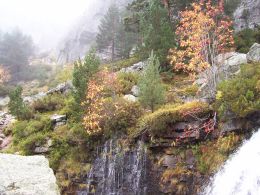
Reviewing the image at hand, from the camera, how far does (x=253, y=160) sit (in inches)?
553

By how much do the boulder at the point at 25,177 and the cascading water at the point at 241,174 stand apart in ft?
20.6

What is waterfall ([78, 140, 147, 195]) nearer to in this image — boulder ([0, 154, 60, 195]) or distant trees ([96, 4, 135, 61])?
boulder ([0, 154, 60, 195])

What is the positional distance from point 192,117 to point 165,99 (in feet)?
16.9

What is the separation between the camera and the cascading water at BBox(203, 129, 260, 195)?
13.4 m

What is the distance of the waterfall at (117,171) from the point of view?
18.9m

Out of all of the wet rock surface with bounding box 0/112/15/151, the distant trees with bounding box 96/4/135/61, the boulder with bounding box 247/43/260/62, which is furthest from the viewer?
the distant trees with bounding box 96/4/135/61

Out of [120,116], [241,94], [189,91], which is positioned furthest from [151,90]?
[241,94]

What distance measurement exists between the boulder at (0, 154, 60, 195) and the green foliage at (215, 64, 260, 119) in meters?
7.53

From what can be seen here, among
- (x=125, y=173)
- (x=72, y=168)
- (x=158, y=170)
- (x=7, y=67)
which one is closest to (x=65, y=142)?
(x=72, y=168)

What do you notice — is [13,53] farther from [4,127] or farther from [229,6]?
[229,6]

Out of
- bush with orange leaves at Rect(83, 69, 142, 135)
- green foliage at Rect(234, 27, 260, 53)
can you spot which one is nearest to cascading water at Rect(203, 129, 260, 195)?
bush with orange leaves at Rect(83, 69, 142, 135)

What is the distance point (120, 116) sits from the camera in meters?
20.4

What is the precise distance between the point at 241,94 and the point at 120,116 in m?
6.76

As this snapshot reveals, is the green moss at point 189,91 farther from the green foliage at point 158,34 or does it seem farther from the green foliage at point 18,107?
the green foliage at point 18,107
